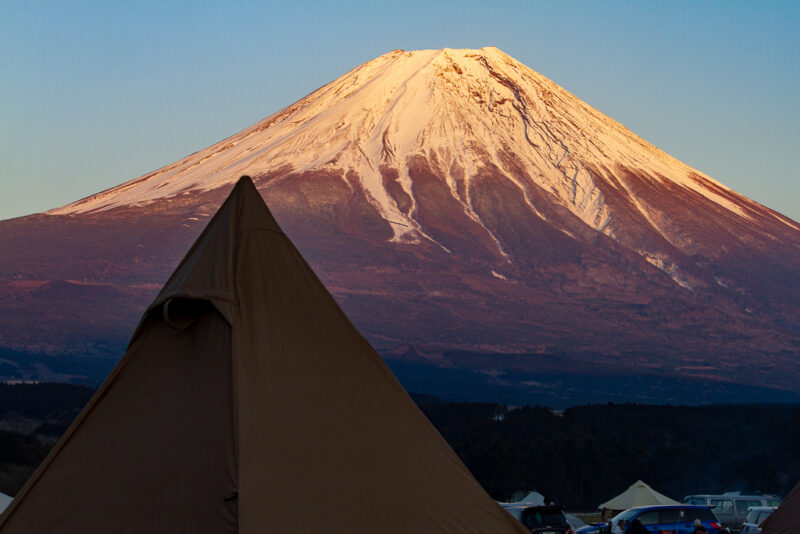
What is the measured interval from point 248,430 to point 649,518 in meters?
9.89

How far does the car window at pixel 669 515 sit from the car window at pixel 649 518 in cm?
6

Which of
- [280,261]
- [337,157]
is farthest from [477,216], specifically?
[280,261]

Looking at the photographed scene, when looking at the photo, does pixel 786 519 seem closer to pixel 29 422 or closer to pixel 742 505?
pixel 742 505

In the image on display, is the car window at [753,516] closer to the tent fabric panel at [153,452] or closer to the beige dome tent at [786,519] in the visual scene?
the beige dome tent at [786,519]

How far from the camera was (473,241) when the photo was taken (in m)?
120

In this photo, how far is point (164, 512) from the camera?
28.0ft

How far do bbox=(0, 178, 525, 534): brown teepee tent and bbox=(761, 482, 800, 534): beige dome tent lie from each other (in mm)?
4021

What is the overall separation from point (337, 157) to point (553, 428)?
75752 mm

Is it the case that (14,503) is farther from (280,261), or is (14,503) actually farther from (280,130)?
(280,130)

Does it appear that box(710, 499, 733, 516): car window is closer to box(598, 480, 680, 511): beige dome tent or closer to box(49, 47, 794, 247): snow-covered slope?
box(598, 480, 680, 511): beige dome tent

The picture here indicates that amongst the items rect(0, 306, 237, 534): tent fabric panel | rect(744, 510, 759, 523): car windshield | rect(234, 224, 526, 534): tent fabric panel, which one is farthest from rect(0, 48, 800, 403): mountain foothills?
rect(0, 306, 237, 534): tent fabric panel

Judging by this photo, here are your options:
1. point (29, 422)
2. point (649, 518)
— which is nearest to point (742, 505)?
point (649, 518)

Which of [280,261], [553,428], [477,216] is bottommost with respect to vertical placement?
[553,428]

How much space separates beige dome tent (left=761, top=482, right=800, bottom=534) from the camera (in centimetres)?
1215
